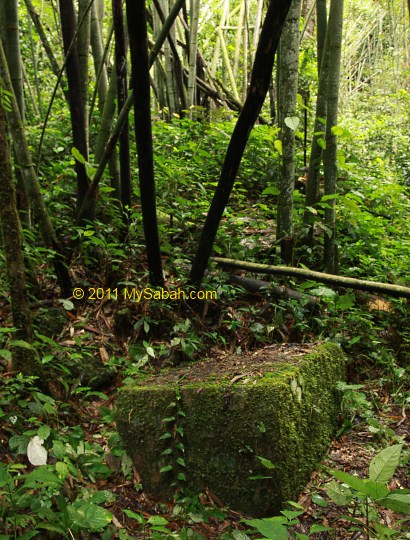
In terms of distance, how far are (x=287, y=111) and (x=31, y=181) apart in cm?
186

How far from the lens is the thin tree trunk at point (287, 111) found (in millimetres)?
3209

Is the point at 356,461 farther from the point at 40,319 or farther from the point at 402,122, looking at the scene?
the point at 402,122

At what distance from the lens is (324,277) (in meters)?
3.20

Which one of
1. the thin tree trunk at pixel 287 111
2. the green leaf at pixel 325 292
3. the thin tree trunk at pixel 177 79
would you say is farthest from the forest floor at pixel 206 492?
the thin tree trunk at pixel 177 79

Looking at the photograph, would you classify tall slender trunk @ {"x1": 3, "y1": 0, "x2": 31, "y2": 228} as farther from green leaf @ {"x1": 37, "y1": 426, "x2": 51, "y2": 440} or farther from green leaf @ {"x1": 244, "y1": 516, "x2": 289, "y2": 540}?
green leaf @ {"x1": 244, "y1": 516, "x2": 289, "y2": 540}

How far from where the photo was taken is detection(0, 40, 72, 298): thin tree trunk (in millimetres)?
2617

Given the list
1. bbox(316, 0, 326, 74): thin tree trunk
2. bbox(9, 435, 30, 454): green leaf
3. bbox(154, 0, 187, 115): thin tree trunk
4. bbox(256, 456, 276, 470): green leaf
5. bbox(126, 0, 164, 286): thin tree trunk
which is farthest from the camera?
bbox(154, 0, 187, 115): thin tree trunk

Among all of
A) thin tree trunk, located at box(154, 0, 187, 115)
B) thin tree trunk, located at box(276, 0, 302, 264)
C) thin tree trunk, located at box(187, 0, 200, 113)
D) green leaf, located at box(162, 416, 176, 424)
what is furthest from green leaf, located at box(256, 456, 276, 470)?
thin tree trunk, located at box(187, 0, 200, 113)

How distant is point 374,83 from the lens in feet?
50.8

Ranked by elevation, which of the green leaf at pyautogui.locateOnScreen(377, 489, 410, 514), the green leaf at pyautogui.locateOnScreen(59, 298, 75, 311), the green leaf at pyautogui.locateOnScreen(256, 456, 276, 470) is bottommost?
the green leaf at pyautogui.locateOnScreen(256, 456, 276, 470)

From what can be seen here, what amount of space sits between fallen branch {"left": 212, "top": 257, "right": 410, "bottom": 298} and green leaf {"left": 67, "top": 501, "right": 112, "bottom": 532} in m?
2.15

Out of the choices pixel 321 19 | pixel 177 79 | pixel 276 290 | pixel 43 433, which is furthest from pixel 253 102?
pixel 177 79

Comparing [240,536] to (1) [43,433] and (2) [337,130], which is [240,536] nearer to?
(1) [43,433]

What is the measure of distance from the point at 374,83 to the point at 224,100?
9.80 meters
